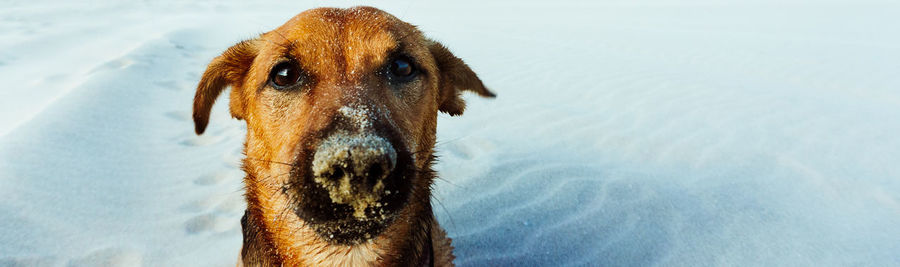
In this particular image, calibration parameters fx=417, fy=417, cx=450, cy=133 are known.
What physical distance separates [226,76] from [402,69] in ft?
3.06

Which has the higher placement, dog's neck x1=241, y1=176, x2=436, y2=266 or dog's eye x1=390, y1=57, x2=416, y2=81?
dog's eye x1=390, y1=57, x2=416, y2=81

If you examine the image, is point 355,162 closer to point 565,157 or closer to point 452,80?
point 452,80

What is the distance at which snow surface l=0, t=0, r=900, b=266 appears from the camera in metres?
2.63

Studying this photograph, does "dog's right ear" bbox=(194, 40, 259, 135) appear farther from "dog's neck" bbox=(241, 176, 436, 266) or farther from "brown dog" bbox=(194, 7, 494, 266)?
"dog's neck" bbox=(241, 176, 436, 266)

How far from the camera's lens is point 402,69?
196cm

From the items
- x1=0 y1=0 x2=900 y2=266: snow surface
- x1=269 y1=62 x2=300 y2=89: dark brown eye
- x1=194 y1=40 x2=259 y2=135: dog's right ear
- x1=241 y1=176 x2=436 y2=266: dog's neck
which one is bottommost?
x1=0 y1=0 x2=900 y2=266: snow surface

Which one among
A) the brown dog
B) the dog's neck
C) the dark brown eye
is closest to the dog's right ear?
the brown dog

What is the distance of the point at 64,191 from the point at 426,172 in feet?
8.61

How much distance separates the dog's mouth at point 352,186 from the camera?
119 centimetres

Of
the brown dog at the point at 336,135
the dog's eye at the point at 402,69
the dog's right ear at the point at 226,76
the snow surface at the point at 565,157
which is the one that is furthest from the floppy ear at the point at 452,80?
the dog's right ear at the point at 226,76

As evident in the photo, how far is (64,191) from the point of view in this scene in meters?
2.78

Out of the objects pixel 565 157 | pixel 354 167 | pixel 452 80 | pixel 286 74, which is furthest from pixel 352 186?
pixel 565 157

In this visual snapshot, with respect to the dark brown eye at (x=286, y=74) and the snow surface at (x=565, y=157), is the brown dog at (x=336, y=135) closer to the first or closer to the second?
the dark brown eye at (x=286, y=74)

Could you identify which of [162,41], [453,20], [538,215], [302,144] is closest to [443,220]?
[538,215]
